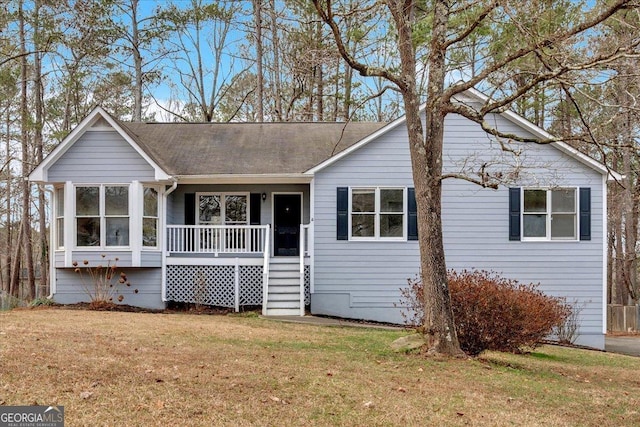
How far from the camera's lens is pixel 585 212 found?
1559 centimetres

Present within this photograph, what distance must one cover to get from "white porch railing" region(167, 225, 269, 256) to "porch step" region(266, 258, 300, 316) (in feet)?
2.21

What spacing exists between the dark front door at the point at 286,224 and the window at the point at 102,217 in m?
3.94

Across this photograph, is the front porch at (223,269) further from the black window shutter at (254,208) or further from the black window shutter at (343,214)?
the black window shutter at (254,208)

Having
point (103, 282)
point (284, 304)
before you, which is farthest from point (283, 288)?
point (103, 282)

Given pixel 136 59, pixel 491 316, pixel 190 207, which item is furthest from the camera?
pixel 136 59

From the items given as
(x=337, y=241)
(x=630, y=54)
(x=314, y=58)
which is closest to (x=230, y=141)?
(x=337, y=241)

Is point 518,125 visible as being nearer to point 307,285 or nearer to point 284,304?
point 307,285

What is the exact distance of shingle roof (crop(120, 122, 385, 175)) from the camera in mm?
16500

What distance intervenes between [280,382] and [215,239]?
10066 mm

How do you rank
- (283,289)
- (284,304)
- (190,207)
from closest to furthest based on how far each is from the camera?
(284,304)
(283,289)
(190,207)

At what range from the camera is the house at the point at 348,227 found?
51.1 ft

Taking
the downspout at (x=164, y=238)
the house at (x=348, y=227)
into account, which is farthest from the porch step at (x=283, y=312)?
the downspout at (x=164, y=238)

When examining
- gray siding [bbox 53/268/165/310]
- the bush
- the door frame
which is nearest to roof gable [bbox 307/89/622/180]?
the door frame

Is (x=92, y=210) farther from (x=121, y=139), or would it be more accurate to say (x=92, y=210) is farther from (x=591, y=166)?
(x=591, y=166)
